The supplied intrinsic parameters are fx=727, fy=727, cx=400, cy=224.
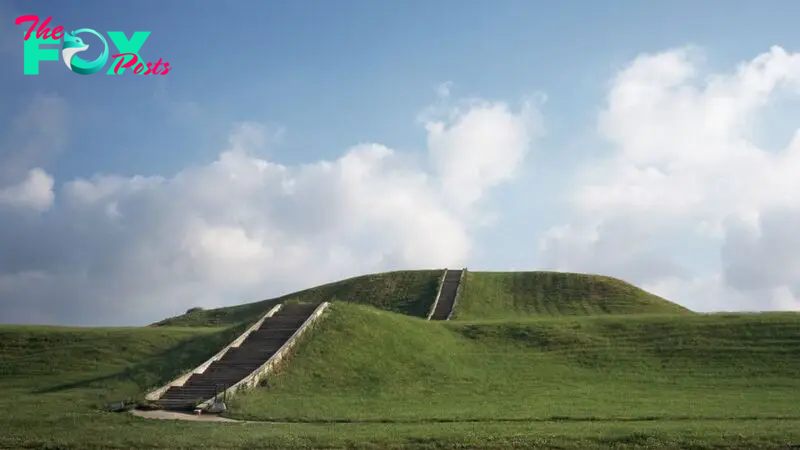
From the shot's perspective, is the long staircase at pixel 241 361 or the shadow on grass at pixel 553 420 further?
the long staircase at pixel 241 361

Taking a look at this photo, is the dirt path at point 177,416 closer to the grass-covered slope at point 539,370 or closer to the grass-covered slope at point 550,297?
the grass-covered slope at point 539,370

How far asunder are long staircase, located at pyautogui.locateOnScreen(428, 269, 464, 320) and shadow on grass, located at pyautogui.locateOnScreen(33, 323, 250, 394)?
2318cm

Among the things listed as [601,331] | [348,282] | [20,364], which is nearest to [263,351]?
[20,364]

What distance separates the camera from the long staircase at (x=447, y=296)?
59.8m

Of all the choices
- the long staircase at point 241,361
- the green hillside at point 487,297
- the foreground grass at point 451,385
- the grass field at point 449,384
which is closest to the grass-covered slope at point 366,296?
the green hillside at point 487,297

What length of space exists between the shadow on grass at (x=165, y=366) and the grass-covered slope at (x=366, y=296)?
2273cm

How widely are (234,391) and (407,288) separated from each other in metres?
40.7

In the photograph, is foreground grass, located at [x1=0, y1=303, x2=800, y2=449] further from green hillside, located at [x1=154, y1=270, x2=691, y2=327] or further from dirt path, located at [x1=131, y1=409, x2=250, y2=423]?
green hillside, located at [x1=154, y1=270, x2=691, y2=327]

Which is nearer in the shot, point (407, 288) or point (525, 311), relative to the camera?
point (525, 311)

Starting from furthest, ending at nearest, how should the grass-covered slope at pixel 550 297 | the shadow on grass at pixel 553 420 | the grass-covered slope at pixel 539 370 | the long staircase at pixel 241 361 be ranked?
the grass-covered slope at pixel 550 297 → the long staircase at pixel 241 361 → the grass-covered slope at pixel 539 370 → the shadow on grass at pixel 553 420

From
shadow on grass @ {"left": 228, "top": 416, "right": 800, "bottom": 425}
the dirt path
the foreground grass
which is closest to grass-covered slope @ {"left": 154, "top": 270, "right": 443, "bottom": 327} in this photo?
the foreground grass

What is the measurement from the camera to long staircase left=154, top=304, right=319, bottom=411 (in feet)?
95.0

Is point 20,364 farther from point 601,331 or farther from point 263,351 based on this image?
point 601,331

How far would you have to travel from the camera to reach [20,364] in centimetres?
4094
